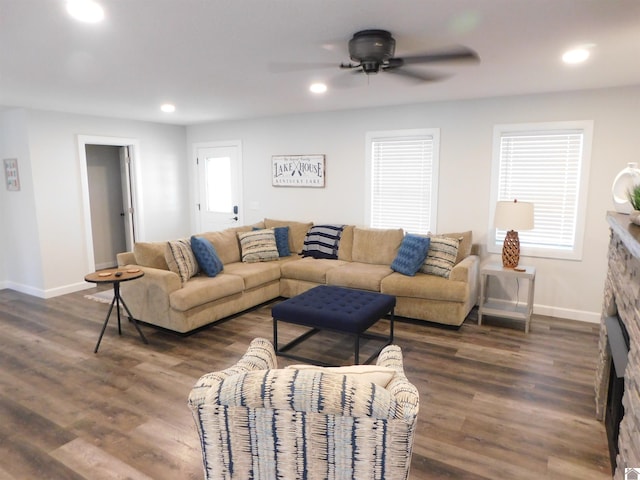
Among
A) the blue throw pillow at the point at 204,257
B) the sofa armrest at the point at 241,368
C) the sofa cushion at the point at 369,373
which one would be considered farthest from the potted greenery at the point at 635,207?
the blue throw pillow at the point at 204,257

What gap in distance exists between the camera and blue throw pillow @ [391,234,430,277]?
4332 mm

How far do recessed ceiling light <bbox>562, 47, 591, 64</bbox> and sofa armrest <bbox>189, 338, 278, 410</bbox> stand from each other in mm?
2737

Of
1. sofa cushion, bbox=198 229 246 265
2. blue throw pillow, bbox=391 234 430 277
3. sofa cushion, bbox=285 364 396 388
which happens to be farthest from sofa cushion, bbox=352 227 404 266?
sofa cushion, bbox=285 364 396 388

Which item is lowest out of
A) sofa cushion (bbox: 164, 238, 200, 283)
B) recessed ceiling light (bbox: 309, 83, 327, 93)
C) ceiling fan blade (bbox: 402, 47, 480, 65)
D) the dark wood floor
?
the dark wood floor

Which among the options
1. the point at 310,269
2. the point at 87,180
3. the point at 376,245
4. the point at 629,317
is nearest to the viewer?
the point at 629,317

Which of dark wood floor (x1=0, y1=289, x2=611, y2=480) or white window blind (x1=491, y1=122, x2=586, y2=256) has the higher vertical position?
white window blind (x1=491, y1=122, x2=586, y2=256)

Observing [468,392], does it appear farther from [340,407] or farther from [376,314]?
[340,407]

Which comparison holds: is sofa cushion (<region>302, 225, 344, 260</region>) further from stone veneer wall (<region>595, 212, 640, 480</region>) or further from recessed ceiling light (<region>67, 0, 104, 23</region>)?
recessed ceiling light (<region>67, 0, 104, 23</region>)

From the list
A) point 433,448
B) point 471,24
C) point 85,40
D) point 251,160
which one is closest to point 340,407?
point 433,448

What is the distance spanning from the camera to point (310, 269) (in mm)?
4793

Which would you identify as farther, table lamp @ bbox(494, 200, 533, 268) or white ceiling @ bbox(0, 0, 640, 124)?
table lamp @ bbox(494, 200, 533, 268)

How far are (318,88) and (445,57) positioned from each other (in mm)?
1692

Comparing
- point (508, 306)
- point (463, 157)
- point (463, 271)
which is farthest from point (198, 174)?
point (508, 306)

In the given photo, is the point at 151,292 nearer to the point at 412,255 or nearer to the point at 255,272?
the point at 255,272
